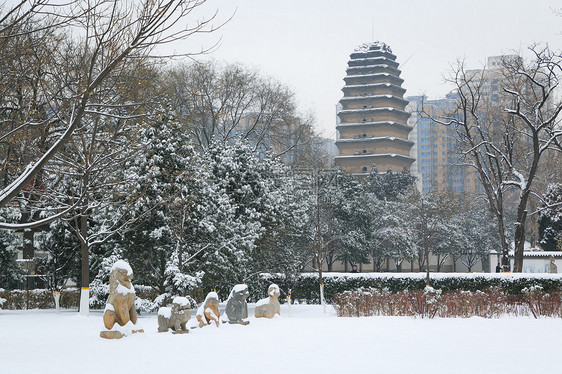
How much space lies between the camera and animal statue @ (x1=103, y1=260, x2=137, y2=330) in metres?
11.8

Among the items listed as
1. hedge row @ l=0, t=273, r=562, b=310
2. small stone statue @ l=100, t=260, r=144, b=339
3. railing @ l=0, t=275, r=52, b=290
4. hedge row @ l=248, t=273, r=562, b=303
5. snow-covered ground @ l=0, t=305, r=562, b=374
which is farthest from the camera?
railing @ l=0, t=275, r=52, b=290

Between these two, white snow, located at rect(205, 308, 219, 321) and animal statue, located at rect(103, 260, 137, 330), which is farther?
white snow, located at rect(205, 308, 219, 321)

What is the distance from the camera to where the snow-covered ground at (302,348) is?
8773 mm

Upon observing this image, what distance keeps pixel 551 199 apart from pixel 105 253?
24.3 m

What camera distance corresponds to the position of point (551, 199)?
33.7 m

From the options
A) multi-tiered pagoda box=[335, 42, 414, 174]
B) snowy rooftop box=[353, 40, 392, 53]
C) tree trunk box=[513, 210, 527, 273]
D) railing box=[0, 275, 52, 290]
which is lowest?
railing box=[0, 275, 52, 290]

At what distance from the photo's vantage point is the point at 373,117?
3292 inches

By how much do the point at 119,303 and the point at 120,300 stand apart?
7 cm

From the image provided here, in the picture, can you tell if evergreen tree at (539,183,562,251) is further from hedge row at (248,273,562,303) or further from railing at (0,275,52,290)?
railing at (0,275,52,290)

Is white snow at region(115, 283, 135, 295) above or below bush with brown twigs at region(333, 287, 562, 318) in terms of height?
above

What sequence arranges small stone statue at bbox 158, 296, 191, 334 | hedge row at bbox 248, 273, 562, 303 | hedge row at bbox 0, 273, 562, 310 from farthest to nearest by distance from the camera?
hedge row at bbox 248, 273, 562, 303 → hedge row at bbox 0, 273, 562, 310 → small stone statue at bbox 158, 296, 191, 334

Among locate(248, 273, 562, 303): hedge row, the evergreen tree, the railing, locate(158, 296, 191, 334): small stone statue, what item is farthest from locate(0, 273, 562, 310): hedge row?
the evergreen tree

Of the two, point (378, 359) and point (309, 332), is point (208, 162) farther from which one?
point (378, 359)

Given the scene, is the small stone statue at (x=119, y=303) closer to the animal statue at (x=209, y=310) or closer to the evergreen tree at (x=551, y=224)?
the animal statue at (x=209, y=310)
